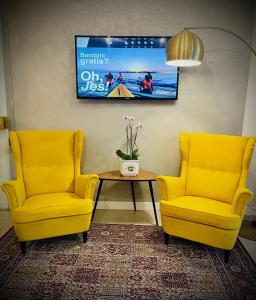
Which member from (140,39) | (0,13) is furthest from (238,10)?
(0,13)

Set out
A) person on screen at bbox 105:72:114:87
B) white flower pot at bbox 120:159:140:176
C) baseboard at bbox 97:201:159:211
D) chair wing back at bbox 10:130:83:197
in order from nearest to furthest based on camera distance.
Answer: chair wing back at bbox 10:130:83:197 → white flower pot at bbox 120:159:140:176 → person on screen at bbox 105:72:114:87 → baseboard at bbox 97:201:159:211

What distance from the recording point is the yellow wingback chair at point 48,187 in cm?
212

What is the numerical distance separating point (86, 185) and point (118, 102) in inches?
42.7

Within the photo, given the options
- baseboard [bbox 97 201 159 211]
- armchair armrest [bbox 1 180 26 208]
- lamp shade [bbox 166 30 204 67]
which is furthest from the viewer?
baseboard [bbox 97 201 159 211]

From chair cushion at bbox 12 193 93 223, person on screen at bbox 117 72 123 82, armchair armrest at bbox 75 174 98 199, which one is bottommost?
chair cushion at bbox 12 193 93 223

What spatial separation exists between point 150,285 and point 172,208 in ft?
2.16

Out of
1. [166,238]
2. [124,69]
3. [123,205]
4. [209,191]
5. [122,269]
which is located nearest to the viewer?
[122,269]

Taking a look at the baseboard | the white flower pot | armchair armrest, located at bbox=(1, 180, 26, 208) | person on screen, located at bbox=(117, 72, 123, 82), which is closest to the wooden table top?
the white flower pot

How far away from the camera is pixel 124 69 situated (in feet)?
9.12

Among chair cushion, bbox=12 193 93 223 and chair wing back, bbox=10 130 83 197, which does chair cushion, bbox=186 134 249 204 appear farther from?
chair wing back, bbox=10 130 83 197

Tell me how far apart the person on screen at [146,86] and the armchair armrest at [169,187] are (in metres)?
1.03

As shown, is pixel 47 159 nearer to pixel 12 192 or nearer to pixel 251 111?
pixel 12 192

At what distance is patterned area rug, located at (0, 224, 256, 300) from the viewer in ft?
5.66

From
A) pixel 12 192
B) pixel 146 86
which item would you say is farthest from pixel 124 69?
pixel 12 192
